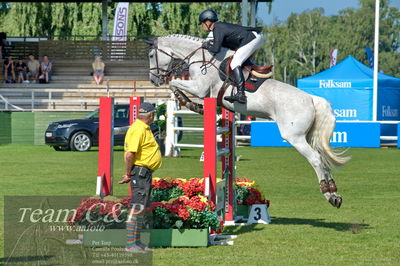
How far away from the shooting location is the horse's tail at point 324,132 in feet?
33.9

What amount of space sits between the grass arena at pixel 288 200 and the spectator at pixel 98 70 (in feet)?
39.6

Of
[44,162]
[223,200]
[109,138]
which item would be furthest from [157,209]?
[44,162]

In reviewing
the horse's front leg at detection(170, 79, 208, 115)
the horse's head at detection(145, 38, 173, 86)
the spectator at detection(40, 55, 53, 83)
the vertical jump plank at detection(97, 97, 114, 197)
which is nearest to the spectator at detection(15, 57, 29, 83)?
the spectator at detection(40, 55, 53, 83)

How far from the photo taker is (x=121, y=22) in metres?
43.2

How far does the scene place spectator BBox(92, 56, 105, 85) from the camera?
3841cm

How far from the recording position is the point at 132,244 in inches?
320

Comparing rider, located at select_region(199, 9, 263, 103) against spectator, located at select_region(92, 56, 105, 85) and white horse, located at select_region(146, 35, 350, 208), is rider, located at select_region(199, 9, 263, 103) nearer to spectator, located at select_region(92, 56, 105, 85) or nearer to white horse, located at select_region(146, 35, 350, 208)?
white horse, located at select_region(146, 35, 350, 208)

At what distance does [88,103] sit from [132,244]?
28205mm

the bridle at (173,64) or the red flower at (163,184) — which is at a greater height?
the bridle at (173,64)

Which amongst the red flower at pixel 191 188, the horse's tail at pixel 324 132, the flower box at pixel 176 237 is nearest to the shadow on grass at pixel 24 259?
the flower box at pixel 176 237

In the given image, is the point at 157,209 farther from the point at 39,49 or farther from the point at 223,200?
the point at 39,49

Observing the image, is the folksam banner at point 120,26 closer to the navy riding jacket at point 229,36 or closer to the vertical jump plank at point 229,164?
the vertical jump plank at point 229,164

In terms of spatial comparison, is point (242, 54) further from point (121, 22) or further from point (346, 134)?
point (121, 22)

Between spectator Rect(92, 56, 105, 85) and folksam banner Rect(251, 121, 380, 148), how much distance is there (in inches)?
454
